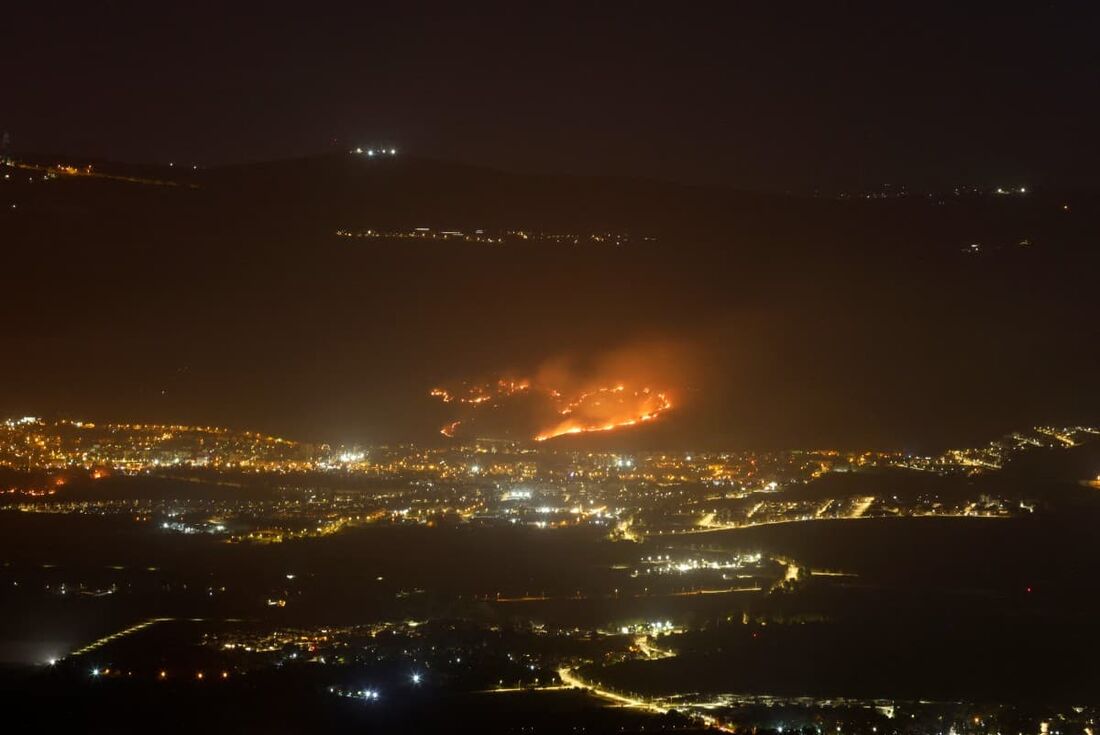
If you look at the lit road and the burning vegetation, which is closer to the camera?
the lit road

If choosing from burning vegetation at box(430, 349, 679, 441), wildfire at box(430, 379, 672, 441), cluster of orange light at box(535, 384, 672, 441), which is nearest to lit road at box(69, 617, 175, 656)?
burning vegetation at box(430, 349, 679, 441)

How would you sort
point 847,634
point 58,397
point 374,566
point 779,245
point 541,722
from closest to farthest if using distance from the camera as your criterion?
1. point 541,722
2. point 847,634
3. point 374,566
4. point 58,397
5. point 779,245

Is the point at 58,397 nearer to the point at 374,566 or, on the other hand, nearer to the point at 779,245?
the point at 374,566

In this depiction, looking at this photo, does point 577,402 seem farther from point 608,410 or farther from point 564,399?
point 608,410

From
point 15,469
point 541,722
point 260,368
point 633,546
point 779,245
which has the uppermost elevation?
point 779,245

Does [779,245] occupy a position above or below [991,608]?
above

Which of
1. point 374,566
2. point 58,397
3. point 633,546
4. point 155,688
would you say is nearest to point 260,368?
point 58,397

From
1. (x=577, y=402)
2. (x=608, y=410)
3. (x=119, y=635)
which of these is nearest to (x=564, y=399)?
(x=577, y=402)

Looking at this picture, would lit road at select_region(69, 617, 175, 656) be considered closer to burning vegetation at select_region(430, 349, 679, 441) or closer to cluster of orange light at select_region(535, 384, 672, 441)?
burning vegetation at select_region(430, 349, 679, 441)

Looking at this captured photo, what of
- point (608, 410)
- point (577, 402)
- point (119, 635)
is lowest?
point (119, 635)

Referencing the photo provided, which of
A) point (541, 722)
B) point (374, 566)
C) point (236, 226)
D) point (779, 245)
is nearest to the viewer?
point (541, 722)

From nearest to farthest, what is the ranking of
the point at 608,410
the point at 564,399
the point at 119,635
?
the point at 119,635
the point at 608,410
the point at 564,399
